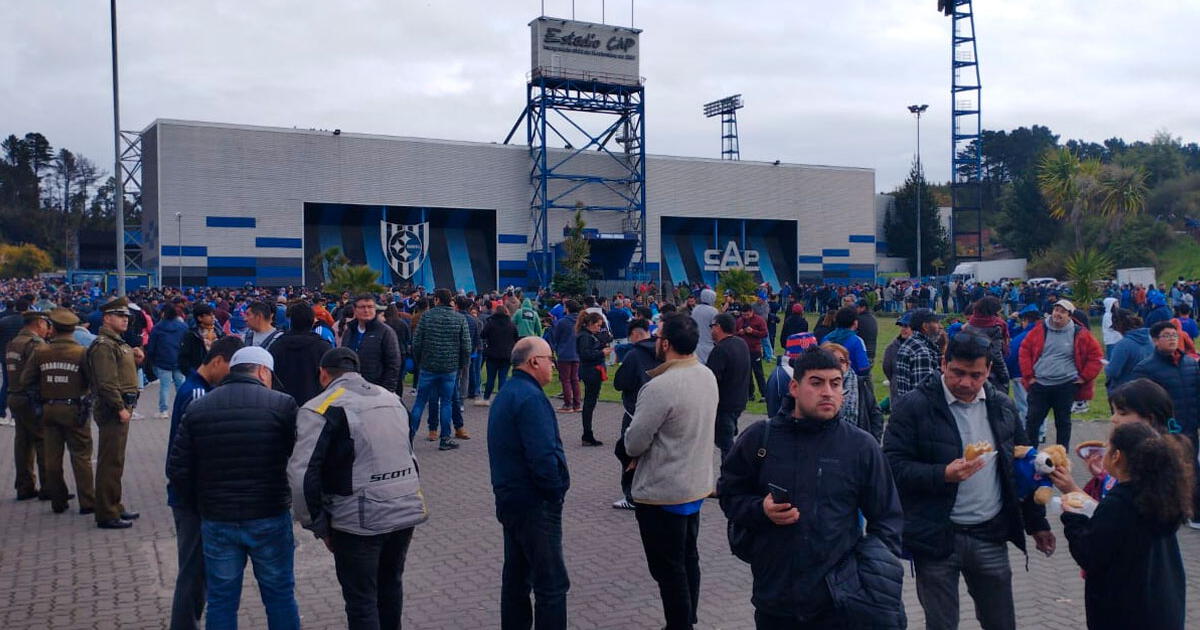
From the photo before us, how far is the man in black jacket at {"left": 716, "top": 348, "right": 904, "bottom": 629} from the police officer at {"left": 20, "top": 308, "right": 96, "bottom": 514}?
6.92m

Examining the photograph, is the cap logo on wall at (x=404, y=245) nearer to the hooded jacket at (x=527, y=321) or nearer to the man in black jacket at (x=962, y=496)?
the hooded jacket at (x=527, y=321)

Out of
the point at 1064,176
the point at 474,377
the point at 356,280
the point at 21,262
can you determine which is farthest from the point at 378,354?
the point at 21,262

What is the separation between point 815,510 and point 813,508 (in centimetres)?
1

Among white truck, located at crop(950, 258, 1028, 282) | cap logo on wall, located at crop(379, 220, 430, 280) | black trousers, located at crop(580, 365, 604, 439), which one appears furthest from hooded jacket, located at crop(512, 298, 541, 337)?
white truck, located at crop(950, 258, 1028, 282)

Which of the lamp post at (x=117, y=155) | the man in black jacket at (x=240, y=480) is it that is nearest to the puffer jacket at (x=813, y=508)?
the man in black jacket at (x=240, y=480)

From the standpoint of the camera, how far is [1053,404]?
9.61 metres

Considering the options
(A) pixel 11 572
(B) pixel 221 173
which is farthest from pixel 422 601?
(B) pixel 221 173

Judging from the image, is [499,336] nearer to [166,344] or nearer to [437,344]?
[437,344]

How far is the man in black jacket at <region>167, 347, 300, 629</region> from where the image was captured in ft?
15.2

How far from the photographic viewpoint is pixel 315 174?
44000mm

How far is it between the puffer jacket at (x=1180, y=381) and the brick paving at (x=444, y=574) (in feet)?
3.27

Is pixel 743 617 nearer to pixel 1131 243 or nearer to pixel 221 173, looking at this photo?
pixel 221 173

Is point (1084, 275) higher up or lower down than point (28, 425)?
higher up

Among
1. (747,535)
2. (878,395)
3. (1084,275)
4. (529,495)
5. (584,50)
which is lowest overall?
(878,395)
